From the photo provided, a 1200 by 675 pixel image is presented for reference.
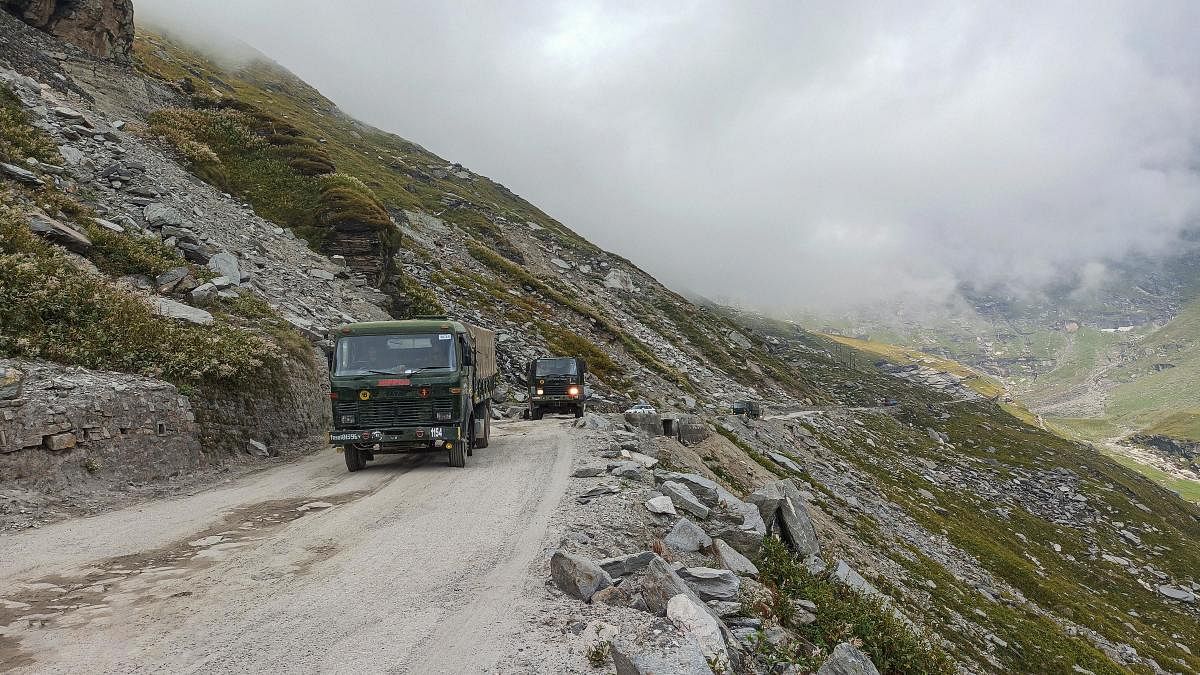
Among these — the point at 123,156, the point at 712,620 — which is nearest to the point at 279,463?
the point at 712,620

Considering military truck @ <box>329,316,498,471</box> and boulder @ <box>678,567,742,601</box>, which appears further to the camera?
military truck @ <box>329,316,498,471</box>

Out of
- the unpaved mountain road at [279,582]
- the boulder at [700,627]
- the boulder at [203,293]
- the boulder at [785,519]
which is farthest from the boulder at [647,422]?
the boulder at [700,627]

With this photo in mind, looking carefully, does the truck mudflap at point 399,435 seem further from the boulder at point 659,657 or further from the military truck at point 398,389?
the boulder at point 659,657

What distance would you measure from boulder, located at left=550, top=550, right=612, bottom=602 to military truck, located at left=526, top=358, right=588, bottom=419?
2294cm

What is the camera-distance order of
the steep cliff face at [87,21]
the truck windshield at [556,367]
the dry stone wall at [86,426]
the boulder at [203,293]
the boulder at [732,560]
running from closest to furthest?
the boulder at [732,560] → the dry stone wall at [86,426] → the boulder at [203,293] → the truck windshield at [556,367] → the steep cliff face at [87,21]

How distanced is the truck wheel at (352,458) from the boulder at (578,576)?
9283mm

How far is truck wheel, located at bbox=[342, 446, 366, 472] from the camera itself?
14969 mm

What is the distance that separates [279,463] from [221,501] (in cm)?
477

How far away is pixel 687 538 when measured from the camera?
9.42m

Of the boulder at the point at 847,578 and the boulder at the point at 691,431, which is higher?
the boulder at the point at 691,431

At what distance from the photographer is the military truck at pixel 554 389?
99.8 feet

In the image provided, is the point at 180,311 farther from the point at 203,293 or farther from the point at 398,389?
the point at 398,389

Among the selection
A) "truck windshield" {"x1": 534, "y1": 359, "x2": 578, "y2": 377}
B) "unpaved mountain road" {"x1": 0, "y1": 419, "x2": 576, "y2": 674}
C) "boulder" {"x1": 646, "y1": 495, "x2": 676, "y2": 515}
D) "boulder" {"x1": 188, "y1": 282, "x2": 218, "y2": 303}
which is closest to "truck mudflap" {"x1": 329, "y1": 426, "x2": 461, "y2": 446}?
"unpaved mountain road" {"x1": 0, "y1": 419, "x2": 576, "y2": 674}

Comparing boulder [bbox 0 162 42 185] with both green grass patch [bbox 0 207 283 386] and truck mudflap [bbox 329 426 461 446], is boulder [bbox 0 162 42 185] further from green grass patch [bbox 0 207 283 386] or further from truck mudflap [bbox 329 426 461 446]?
truck mudflap [bbox 329 426 461 446]
